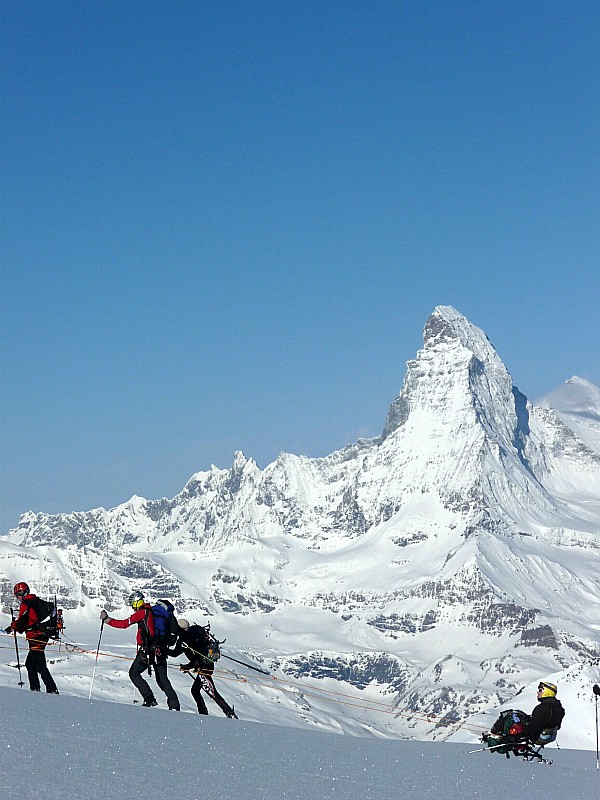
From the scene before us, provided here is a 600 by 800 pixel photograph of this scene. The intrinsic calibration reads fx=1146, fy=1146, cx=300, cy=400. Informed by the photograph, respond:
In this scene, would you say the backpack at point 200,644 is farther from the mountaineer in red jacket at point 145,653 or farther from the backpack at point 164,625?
the mountaineer in red jacket at point 145,653

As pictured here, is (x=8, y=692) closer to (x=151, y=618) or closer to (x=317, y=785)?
(x=151, y=618)

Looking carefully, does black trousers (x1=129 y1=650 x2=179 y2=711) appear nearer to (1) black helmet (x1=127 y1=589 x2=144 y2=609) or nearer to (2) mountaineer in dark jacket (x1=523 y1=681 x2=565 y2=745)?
(1) black helmet (x1=127 y1=589 x2=144 y2=609)

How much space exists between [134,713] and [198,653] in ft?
19.7

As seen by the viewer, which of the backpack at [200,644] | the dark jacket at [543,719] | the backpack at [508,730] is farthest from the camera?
the backpack at [200,644]

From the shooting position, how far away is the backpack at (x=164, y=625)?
28.3m

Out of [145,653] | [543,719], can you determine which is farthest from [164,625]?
[543,719]

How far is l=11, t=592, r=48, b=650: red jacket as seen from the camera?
27266mm

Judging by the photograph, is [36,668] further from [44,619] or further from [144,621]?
[144,621]

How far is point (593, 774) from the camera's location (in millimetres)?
25156

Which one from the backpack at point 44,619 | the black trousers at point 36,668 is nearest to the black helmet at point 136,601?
the backpack at point 44,619

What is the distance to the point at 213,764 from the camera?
1855cm

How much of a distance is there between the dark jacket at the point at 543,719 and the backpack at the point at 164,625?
8896 millimetres

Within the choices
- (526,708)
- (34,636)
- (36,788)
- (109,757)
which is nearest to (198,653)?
(34,636)

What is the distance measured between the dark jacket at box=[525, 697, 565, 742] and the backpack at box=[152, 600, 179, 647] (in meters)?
8.90
